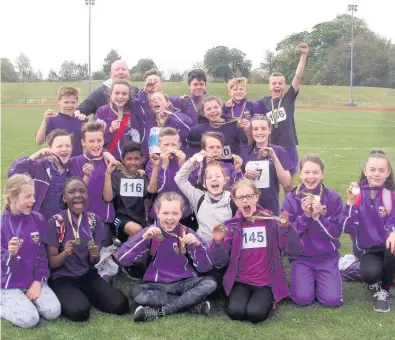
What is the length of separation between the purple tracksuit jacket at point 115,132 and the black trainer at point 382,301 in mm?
3069

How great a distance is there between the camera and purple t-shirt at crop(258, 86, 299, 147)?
668 centimetres

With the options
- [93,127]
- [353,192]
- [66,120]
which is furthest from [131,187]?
[353,192]

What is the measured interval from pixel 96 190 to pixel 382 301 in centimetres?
284

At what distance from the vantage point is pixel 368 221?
4656 millimetres

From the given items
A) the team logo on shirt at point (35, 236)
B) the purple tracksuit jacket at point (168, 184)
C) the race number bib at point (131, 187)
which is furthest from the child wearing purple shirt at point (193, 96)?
the team logo on shirt at point (35, 236)

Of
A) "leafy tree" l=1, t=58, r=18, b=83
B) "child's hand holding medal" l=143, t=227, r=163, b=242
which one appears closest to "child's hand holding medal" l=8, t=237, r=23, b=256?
"child's hand holding medal" l=143, t=227, r=163, b=242

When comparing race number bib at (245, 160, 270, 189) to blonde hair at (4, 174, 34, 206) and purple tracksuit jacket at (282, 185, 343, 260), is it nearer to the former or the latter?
purple tracksuit jacket at (282, 185, 343, 260)

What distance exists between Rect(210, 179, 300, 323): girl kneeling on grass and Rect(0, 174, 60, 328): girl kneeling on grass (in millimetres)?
1417

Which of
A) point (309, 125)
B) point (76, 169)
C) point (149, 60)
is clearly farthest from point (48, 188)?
point (149, 60)

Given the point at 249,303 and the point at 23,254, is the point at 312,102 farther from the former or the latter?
the point at 23,254

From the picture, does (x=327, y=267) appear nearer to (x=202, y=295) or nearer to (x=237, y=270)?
(x=237, y=270)

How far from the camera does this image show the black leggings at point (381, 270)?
14.8 ft

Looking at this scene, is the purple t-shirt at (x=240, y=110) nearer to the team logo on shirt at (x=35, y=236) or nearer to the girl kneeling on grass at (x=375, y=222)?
the girl kneeling on grass at (x=375, y=222)

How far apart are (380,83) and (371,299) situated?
47742 mm
